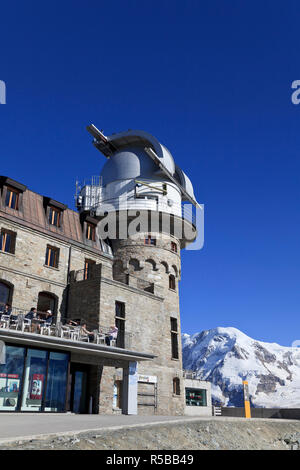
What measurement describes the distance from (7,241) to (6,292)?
2.84m

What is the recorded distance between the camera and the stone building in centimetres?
1920

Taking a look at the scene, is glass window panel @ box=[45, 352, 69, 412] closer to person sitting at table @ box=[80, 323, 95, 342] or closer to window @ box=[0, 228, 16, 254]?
person sitting at table @ box=[80, 323, 95, 342]

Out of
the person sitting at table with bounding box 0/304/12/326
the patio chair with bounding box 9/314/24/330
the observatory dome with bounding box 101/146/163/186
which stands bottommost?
the patio chair with bounding box 9/314/24/330

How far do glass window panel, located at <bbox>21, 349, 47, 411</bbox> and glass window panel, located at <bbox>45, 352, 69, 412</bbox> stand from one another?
0.35 m

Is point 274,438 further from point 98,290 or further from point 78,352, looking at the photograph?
point 98,290

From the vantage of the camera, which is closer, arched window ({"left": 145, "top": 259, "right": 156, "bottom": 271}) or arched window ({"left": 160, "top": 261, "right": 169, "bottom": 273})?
arched window ({"left": 145, "top": 259, "right": 156, "bottom": 271})

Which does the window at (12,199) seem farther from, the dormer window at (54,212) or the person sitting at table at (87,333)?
the person sitting at table at (87,333)

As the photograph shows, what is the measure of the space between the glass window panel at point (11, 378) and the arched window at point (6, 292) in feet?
16.8

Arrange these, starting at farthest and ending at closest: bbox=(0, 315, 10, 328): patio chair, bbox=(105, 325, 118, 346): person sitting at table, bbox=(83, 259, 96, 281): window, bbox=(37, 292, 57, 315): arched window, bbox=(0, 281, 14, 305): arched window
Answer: bbox=(83, 259, 96, 281): window < bbox=(37, 292, 57, 315): arched window < bbox=(0, 281, 14, 305): arched window < bbox=(105, 325, 118, 346): person sitting at table < bbox=(0, 315, 10, 328): patio chair

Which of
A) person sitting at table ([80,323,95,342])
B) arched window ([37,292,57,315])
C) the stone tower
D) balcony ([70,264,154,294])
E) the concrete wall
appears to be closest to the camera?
person sitting at table ([80,323,95,342])

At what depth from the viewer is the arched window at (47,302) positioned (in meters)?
25.3

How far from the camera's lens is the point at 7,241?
23.7m

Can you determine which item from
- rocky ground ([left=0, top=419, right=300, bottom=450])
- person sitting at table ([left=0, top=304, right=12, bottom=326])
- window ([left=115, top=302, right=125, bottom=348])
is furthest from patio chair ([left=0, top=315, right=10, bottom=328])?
window ([left=115, top=302, right=125, bottom=348])
